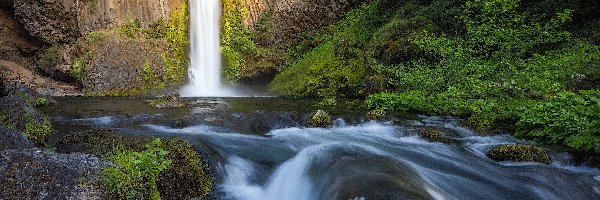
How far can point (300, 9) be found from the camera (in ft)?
65.4

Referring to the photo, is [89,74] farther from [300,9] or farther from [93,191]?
[93,191]

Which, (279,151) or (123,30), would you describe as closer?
(279,151)

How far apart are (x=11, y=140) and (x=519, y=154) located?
243 inches

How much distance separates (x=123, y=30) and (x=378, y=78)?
11.4 metres

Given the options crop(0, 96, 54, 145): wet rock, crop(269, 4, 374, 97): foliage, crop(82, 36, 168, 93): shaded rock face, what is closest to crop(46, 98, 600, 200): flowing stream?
crop(0, 96, 54, 145): wet rock

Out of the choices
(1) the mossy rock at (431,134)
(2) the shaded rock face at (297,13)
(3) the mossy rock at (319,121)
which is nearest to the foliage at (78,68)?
(2) the shaded rock face at (297,13)

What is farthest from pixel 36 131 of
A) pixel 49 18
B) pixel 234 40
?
pixel 49 18

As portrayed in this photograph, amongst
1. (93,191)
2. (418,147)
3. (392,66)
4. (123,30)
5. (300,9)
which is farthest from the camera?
(300,9)

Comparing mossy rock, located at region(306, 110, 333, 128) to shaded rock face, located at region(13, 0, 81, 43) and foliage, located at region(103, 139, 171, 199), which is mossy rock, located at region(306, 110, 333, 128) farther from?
shaded rock face, located at region(13, 0, 81, 43)

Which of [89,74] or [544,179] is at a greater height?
[89,74]

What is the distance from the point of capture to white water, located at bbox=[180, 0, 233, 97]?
57.6 feet

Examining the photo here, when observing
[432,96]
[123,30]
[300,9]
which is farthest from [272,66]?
[432,96]

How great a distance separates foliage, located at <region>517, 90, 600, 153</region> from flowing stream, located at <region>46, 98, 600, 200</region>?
1.08 ft

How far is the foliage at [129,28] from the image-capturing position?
1783 cm
